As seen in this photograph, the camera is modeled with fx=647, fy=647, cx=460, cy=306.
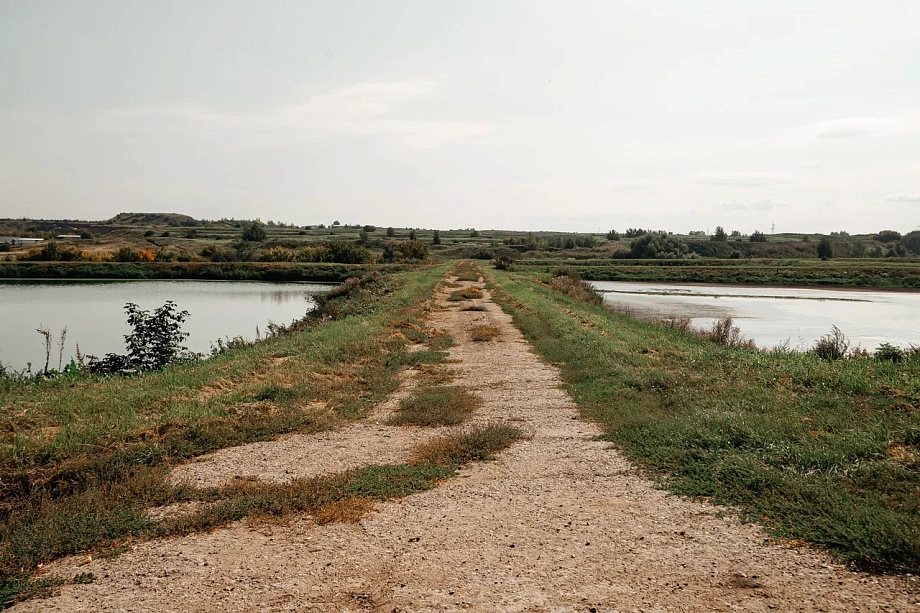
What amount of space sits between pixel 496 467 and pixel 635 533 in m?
2.09

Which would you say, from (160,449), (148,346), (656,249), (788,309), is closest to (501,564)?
(160,449)

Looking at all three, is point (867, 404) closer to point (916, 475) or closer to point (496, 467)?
point (916, 475)

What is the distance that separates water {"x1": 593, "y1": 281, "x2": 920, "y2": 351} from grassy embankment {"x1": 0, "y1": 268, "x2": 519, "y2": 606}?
47.4 feet

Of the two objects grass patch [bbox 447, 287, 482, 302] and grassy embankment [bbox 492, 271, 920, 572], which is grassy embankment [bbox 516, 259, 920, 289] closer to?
grass patch [bbox 447, 287, 482, 302]

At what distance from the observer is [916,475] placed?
5668 millimetres

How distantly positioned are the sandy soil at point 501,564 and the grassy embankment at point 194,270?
158ft

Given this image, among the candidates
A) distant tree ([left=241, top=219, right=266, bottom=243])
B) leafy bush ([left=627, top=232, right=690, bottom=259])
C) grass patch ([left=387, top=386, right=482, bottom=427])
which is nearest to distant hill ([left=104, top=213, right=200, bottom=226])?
distant tree ([left=241, top=219, right=266, bottom=243])

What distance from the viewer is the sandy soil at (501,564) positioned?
408cm

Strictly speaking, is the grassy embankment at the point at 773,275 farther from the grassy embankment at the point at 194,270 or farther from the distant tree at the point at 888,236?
the distant tree at the point at 888,236

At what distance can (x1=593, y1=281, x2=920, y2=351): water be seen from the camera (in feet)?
80.1

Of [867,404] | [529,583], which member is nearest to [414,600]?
[529,583]

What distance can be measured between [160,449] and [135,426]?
0.66 metres

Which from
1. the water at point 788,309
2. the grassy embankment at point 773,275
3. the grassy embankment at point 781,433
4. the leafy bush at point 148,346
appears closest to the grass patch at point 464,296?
the water at point 788,309

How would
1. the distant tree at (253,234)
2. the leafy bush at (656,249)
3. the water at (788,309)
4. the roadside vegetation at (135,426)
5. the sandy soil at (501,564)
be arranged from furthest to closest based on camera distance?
A: the distant tree at (253,234) < the leafy bush at (656,249) < the water at (788,309) < the roadside vegetation at (135,426) < the sandy soil at (501,564)
